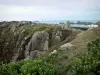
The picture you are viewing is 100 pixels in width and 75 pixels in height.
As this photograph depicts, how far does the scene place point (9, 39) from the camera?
235ft

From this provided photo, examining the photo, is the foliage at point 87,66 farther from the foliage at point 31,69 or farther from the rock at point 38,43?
the rock at point 38,43

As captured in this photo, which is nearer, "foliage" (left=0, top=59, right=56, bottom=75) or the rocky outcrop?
"foliage" (left=0, top=59, right=56, bottom=75)

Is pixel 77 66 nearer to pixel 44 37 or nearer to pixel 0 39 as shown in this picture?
pixel 44 37

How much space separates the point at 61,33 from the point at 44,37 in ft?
14.5

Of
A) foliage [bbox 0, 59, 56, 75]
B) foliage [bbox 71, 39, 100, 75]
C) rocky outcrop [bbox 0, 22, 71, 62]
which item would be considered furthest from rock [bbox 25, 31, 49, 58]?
foliage [bbox 0, 59, 56, 75]

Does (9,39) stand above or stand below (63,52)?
below

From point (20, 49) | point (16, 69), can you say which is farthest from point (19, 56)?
point (16, 69)

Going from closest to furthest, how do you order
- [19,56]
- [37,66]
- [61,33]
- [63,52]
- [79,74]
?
[79,74] → [37,66] → [63,52] → [61,33] → [19,56]

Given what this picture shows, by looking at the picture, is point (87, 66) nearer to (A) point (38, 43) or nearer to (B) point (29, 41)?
(A) point (38, 43)

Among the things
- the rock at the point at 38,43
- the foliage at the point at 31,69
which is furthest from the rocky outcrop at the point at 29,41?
the foliage at the point at 31,69

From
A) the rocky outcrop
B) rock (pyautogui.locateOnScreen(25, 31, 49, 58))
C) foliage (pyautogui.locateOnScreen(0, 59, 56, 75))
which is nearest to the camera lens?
foliage (pyautogui.locateOnScreen(0, 59, 56, 75))

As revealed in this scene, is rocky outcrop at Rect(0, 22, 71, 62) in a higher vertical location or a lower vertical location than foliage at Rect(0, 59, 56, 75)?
lower

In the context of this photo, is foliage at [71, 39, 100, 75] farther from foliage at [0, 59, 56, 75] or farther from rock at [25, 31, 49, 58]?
rock at [25, 31, 49, 58]

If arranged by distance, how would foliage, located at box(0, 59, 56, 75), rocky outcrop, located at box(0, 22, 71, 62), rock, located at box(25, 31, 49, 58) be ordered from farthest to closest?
Result: rocky outcrop, located at box(0, 22, 71, 62) < rock, located at box(25, 31, 49, 58) < foliage, located at box(0, 59, 56, 75)
